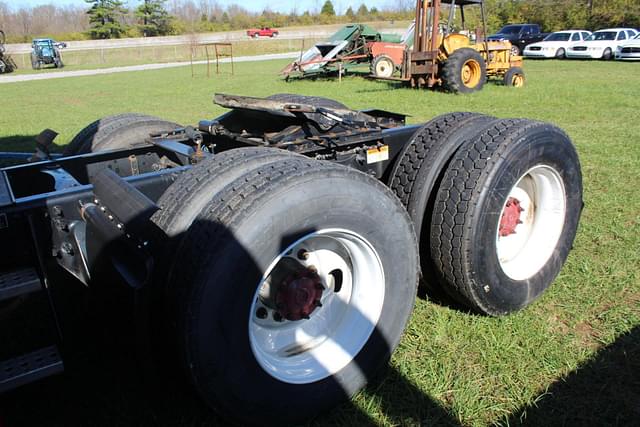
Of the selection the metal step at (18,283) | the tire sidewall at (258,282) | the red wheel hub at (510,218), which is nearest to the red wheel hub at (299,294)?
the tire sidewall at (258,282)

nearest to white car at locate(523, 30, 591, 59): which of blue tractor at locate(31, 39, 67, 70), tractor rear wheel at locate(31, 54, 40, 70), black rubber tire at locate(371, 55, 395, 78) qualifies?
black rubber tire at locate(371, 55, 395, 78)

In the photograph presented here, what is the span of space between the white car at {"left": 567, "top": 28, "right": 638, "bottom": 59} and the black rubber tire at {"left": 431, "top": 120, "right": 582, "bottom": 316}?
1050 inches

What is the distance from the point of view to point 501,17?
143ft

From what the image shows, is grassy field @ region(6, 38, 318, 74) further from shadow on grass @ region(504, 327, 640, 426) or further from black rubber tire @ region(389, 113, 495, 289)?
shadow on grass @ region(504, 327, 640, 426)

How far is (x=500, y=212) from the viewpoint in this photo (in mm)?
2664

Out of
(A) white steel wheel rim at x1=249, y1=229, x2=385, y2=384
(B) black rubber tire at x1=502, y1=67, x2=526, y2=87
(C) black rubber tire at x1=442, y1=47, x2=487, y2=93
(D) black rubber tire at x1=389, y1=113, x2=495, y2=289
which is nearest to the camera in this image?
(A) white steel wheel rim at x1=249, y1=229, x2=385, y2=384

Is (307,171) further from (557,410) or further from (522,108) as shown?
(522,108)

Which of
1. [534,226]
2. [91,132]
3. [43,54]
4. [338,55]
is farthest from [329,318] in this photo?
[43,54]

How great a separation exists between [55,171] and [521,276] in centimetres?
283

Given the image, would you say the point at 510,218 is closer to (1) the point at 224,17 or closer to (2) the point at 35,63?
(2) the point at 35,63

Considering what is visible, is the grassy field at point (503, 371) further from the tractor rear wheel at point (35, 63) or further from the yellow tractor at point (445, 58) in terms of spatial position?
the tractor rear wheel at point (35, 63)

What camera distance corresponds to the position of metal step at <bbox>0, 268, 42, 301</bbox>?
1877 mm

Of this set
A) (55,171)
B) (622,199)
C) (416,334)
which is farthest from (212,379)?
(622,199)

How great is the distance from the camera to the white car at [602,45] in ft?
81.9
